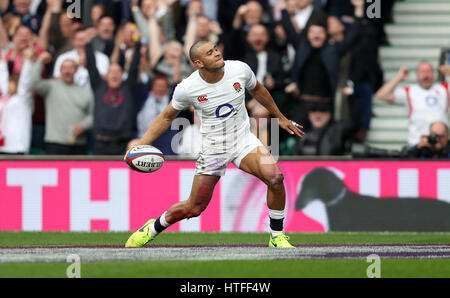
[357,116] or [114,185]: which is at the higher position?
[357,116]

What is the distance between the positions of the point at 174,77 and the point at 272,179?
5435mm

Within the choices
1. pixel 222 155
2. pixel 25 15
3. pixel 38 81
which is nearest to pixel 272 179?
pixel 222 155

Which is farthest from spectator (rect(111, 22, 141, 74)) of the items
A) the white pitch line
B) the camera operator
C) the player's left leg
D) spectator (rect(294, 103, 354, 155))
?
the white pitch line

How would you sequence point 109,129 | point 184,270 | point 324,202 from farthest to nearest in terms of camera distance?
point 109,129 → point 324,202 → point 184,270

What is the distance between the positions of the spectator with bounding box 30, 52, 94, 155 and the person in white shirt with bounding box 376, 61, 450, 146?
15.6ft

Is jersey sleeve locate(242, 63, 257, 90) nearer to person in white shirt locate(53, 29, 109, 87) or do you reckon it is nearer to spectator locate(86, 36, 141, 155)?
spectator locate(86, 36, 141, 155)

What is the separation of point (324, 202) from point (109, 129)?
361cm

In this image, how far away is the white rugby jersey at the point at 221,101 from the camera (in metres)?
9.97

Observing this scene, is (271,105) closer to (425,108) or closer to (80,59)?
(425,108)

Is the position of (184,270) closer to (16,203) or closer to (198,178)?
(198,178)

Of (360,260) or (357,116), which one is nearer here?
(360,260)

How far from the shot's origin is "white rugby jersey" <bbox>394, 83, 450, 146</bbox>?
1401 cm

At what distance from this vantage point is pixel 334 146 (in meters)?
14.2
